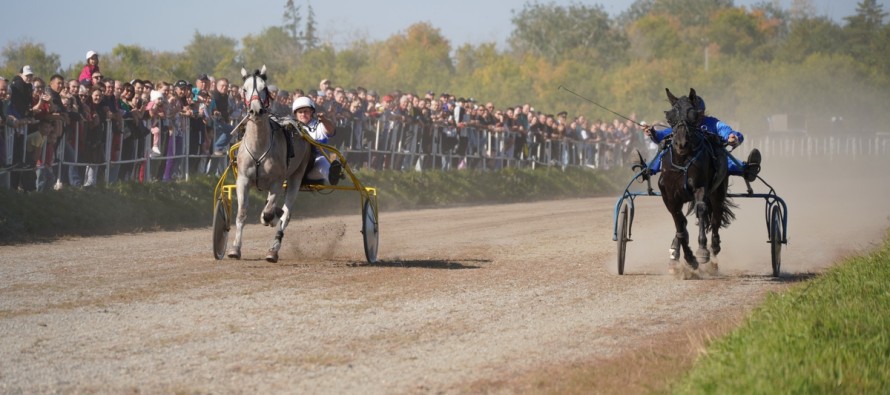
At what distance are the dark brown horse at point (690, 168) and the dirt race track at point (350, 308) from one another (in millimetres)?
581

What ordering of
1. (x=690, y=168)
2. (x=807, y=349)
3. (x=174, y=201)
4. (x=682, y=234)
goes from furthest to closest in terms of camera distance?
(x=174, y=201) → (x=682, y=234) → (x=690, y=168) → (x=807, y=349)

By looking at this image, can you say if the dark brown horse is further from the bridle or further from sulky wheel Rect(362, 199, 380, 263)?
the bridle

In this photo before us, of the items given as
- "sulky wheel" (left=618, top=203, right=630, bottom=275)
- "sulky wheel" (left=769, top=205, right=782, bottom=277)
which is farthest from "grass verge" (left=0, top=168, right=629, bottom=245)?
"sulky wheel" (left=769, top=205, right=782, bottom=277)

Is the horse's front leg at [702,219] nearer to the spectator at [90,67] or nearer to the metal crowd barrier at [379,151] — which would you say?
the metal crowd barrier at [379,151]

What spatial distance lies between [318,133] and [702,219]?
14.1 feet

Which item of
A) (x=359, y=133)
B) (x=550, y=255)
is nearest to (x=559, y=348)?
(x=550, y=255)

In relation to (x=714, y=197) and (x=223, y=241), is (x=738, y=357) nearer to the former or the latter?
(x=714, y=197)

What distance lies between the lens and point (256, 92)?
37.9 ft

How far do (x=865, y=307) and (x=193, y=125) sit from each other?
1292 centimetres

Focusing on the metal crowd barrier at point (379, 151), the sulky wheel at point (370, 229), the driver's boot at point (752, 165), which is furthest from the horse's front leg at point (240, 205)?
the driver's boot at point (752, 165)

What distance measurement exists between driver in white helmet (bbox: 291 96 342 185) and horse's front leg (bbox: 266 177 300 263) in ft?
1.00

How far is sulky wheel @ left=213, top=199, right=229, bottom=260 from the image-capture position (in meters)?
12.1

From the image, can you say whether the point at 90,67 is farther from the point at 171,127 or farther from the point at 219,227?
the point at 219,227

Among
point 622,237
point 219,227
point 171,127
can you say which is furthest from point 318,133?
point 171,127
